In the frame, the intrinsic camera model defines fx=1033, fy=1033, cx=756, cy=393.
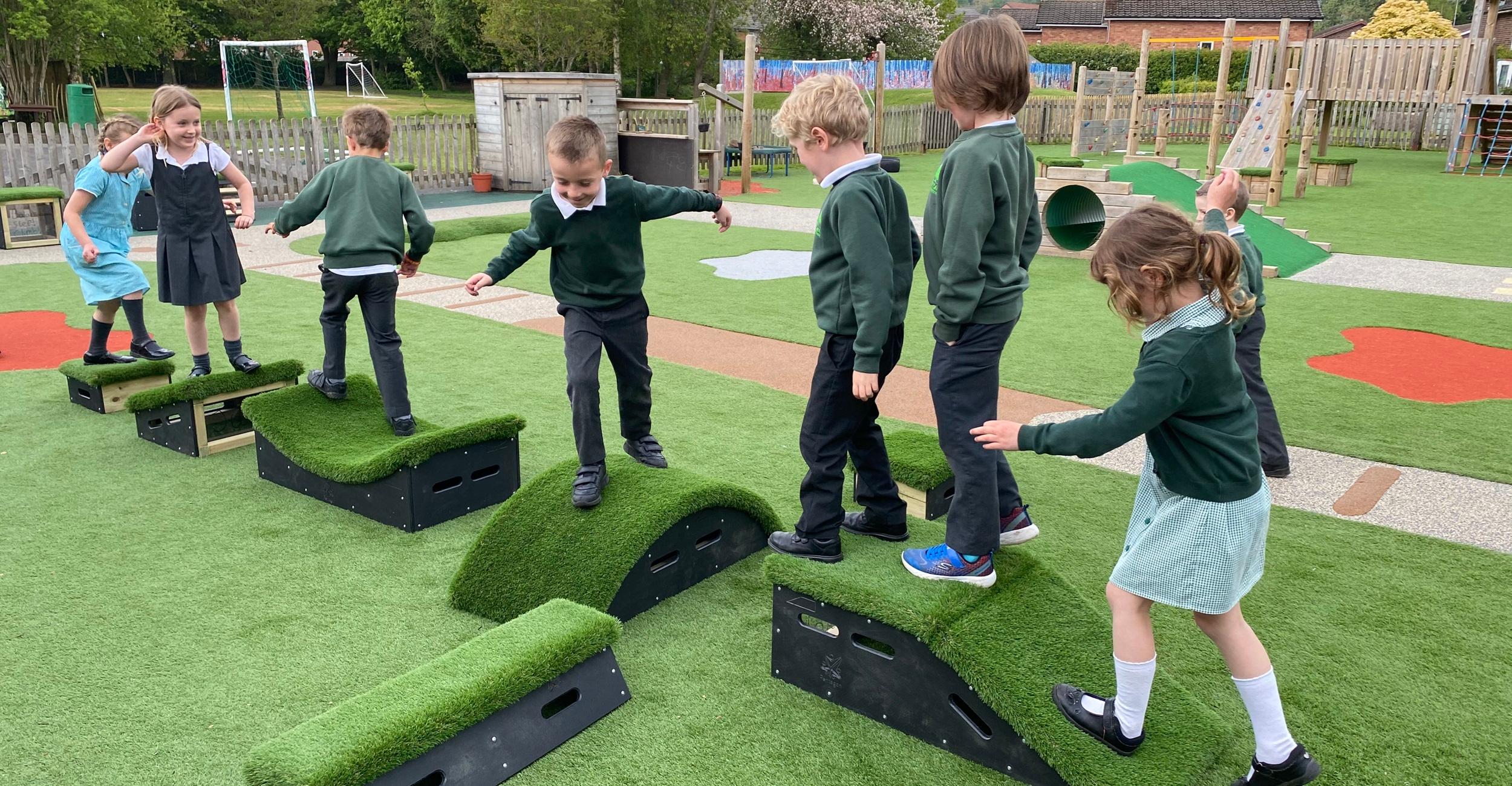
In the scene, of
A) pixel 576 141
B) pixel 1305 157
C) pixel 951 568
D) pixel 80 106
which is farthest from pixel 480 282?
pixel 80 106

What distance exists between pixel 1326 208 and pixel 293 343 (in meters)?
16.2

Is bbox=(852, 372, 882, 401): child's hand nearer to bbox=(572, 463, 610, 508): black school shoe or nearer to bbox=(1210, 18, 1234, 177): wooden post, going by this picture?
bbox=(572, 463, 610, 508): black school shoe

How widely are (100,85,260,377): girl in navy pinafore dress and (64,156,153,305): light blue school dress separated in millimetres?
604

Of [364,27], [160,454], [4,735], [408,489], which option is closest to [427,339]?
[160,454]

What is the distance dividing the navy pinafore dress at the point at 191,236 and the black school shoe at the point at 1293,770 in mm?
5654

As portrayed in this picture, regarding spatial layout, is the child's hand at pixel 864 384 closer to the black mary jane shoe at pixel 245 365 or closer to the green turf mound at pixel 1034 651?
the green turf mound at pixel 1034 651

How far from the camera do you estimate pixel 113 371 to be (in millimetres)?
6117

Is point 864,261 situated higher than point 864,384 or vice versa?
point 864,261

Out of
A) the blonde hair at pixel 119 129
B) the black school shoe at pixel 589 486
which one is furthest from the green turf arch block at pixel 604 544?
the blonde hair at pixel 119 129

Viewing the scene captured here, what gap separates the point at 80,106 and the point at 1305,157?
2390 centimetres

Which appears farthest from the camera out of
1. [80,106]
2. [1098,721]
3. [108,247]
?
[80,106]

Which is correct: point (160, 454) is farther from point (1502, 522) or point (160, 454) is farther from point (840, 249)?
point (1502, 522)

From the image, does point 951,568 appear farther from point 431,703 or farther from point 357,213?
point 357,213

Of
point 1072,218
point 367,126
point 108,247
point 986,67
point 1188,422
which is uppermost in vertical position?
point 986,67
